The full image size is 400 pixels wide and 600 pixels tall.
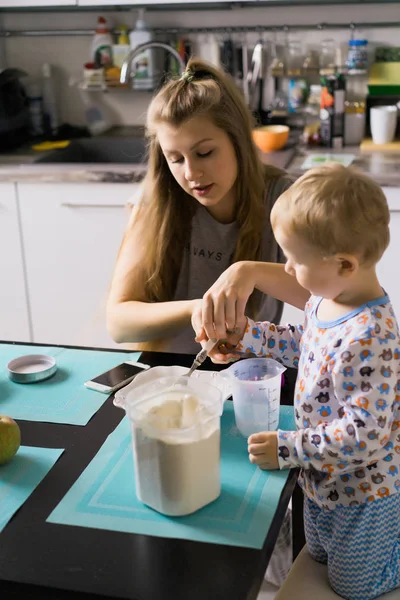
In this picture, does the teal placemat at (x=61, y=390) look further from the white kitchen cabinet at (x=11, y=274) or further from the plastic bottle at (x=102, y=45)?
the plastic bottle at (x=102, y=45)

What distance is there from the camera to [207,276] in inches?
67.1

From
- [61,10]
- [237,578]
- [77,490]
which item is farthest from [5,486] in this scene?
[61,10]

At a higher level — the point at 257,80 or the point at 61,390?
the point at 257,80

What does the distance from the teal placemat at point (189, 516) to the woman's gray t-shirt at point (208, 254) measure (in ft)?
2.06

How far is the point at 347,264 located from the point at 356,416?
20 centimetres

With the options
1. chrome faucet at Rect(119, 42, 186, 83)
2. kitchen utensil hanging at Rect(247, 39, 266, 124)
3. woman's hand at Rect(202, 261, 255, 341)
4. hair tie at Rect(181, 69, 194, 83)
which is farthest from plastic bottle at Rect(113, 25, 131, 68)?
woman's hand at Rect(202, 261, 255, 341)

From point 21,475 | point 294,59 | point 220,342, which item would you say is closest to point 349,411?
point 220,342

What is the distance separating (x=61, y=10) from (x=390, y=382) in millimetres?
2506

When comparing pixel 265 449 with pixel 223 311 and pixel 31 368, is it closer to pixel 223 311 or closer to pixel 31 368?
pixel 223 311

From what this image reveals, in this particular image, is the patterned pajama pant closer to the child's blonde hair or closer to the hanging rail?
the child's blonde hair

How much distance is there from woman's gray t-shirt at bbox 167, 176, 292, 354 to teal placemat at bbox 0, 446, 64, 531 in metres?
0.63

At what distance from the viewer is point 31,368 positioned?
4.36 ft

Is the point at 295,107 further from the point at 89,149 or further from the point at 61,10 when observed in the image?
the point at 61,10

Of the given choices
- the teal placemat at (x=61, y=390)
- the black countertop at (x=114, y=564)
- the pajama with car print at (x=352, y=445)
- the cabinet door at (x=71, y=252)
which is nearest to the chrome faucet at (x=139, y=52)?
the cabinet door at (x=71, y=252)
